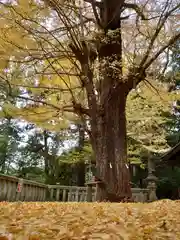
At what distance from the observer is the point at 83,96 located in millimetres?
9797

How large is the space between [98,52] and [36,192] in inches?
193

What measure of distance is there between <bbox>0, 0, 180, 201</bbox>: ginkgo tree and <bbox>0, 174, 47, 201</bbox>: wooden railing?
211 centimetres

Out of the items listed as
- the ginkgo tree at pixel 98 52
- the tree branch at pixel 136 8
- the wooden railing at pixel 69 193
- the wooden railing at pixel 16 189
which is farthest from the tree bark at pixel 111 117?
the wooden railing at pixel 69 193

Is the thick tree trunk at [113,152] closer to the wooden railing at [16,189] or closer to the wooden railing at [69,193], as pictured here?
the wooden railing at [16,189]

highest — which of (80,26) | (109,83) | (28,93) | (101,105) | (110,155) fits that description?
(80,26)

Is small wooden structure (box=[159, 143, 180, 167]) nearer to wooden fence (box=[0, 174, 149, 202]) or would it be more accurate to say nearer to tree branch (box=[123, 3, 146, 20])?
wooden fence (box=[0, 174, 149, 202])

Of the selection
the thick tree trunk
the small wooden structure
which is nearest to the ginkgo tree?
the thick tree trunk

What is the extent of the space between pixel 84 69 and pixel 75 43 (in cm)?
71

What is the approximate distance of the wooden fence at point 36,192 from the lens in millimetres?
6796

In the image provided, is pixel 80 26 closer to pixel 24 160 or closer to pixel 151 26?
pixel 151 26

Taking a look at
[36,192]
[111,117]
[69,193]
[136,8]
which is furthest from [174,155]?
[136,8]

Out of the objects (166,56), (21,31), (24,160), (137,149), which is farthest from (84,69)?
(24,160)

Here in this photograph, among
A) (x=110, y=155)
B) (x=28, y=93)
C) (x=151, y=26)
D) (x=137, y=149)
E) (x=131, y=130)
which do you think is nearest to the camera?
(x=110, y=155)

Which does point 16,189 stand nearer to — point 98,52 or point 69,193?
point 98,52
